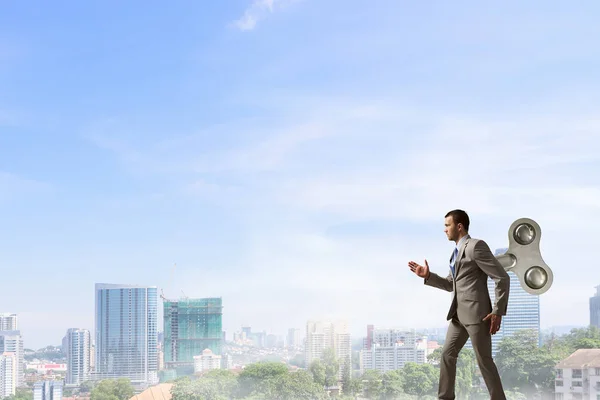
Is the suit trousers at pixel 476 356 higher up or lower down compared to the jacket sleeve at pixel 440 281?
lower down

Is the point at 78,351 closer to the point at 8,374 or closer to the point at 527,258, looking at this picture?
the point at 8,374

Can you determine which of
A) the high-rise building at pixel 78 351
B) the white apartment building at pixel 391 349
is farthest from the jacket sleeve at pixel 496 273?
the high-rise building at pixel 78 351

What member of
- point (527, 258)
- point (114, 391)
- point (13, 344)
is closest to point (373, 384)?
point (114, 391)

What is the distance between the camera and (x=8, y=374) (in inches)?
649

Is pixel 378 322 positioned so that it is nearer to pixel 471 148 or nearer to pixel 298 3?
pixel 471 148

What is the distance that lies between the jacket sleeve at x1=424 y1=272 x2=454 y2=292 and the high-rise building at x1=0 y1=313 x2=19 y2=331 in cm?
1599

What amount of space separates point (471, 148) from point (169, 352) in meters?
7.96

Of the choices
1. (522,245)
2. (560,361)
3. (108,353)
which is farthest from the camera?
(108,353)

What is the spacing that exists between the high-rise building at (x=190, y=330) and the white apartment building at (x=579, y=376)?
6995 millimetres

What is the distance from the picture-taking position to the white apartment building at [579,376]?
8.67 meters

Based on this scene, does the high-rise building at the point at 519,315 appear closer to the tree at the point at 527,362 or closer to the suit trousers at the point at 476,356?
the tree at the point at 527,362

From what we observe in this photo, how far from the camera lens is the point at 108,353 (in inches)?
680

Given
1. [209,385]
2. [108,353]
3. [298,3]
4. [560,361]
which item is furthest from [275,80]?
[108,353]

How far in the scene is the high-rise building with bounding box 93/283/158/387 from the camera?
1620 cm
